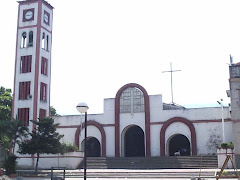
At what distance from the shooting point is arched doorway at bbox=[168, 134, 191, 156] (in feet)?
115

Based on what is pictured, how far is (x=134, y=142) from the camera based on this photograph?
36.3 meters

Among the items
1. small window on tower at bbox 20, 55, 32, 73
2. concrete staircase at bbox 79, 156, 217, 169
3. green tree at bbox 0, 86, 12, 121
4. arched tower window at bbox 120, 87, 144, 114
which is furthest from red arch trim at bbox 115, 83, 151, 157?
green tree at bbox 0, 86, 12, 121

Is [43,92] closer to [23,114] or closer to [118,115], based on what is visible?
[23,114]

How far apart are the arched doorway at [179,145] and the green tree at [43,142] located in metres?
13.1

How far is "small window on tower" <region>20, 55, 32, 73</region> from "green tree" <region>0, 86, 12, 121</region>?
5.13m

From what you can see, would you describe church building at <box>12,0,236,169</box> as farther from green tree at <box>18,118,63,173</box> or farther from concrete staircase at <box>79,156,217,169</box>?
green tree at <box>18,118,63,173</box>

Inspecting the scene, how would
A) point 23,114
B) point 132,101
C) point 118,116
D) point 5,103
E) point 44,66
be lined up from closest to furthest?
point 23,114
point 44,66
point 132,101
point 118,116
point 5,103

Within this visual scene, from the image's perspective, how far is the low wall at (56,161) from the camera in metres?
29.9

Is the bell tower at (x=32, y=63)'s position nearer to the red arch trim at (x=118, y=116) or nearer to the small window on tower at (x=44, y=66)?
the small window on tower at (x=44, y=66)

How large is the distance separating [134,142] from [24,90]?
1246 centimetres

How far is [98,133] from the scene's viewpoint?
36594 millimetres

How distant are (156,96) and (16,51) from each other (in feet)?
49.1

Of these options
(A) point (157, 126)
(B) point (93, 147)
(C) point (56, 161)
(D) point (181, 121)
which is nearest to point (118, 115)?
(A) point (157, 126)

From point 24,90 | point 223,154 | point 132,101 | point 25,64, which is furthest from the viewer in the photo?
point 132,101
